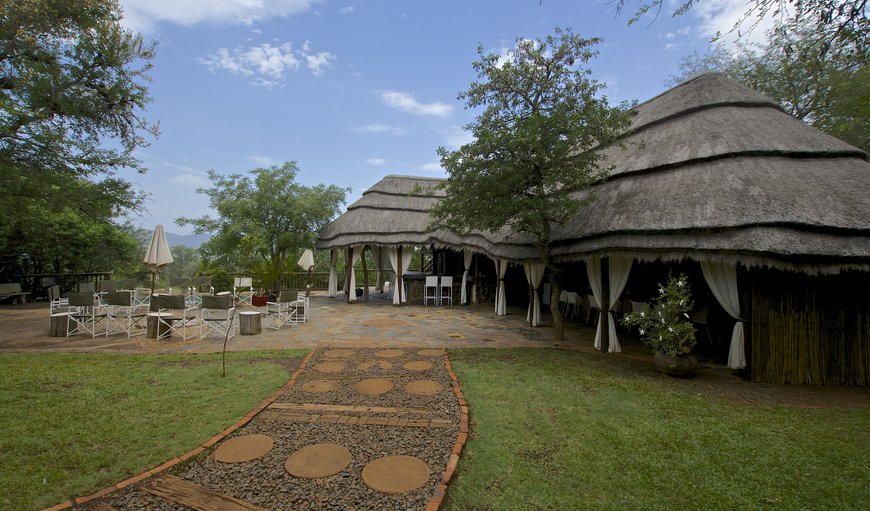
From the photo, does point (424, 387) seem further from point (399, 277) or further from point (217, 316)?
point (399, 277)

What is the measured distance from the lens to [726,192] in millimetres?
5945

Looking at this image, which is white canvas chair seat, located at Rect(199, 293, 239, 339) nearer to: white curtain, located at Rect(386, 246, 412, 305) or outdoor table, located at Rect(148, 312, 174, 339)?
outdoor table, located at Rect(148, 312, 174, 339)

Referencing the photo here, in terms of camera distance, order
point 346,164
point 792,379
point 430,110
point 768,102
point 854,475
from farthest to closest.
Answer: point 346,164 → point 430,110 → point 768,102 → point 792,379 → point 854,475

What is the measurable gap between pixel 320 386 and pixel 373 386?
727 mm

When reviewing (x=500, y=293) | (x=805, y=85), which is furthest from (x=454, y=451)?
(x=805, y=85)

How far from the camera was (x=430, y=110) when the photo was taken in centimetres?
2019

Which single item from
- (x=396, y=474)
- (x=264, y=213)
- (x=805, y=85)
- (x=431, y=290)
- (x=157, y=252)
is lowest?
(x=396, y=474)

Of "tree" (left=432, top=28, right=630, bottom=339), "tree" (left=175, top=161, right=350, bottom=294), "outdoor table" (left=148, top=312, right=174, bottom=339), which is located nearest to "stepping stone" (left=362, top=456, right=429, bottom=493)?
"tree" (left=432, top=28, right=630, bottom=339)

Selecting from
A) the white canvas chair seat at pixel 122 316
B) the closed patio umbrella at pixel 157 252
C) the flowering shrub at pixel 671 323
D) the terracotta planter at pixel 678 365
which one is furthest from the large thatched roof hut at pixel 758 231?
the white canvas chair seat at pixel 122 316

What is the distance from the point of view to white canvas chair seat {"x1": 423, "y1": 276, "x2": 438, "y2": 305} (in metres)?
14.0

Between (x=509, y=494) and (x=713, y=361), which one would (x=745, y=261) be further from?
(x=509, y=494)

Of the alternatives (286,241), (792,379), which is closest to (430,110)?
(286,241)

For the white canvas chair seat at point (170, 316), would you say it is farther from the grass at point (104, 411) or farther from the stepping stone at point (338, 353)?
the stepping stone at point (338, 353)

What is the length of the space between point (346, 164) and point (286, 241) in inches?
378
